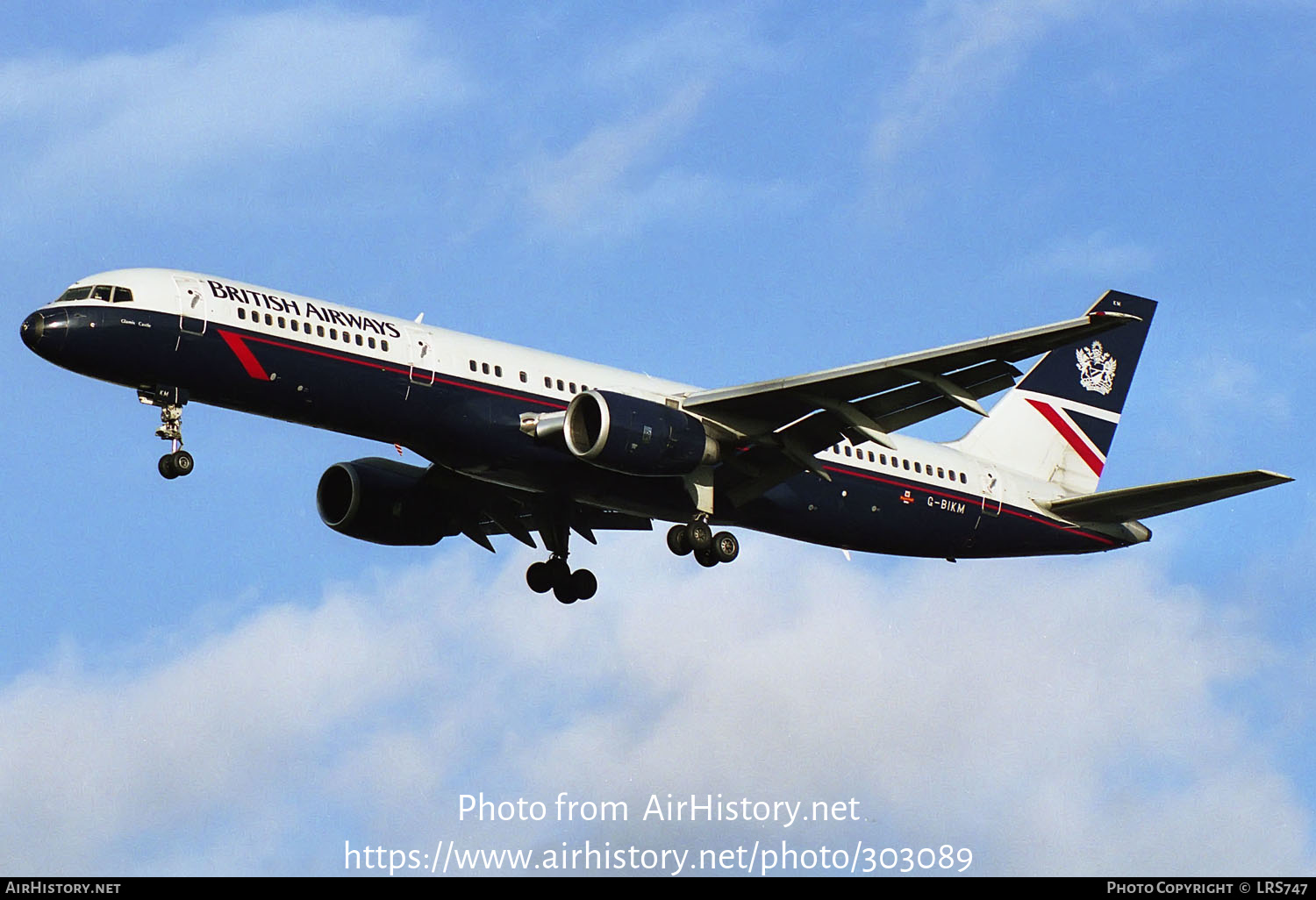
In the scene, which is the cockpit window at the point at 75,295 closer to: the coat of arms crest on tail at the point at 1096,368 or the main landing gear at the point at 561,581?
the main landing gear at the point at 561,581

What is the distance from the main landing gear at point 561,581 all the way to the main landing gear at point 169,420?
37.5 feet

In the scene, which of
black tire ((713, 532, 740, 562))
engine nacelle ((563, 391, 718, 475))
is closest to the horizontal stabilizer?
black tire ((713, 532, 740, 562))

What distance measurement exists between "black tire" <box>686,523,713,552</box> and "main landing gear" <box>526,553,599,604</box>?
4.96 metres

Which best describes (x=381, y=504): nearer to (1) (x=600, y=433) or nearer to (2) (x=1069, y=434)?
(1) (x=600, y=433)

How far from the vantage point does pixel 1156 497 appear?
47.4 meters

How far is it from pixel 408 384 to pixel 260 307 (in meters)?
3.52

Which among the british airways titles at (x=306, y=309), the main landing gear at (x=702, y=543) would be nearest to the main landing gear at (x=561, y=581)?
the main landing gear at (x=702, y=543)

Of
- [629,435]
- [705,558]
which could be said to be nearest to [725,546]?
[705,558]

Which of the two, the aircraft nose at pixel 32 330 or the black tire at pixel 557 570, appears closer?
the aircraft nose at pixel 32 330

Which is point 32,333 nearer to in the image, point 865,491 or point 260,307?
point 260,307

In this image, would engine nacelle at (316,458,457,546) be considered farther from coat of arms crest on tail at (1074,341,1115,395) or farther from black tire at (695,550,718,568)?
coat of arms crest on tail at (1074,341,1115,395)

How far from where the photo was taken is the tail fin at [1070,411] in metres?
52.6
